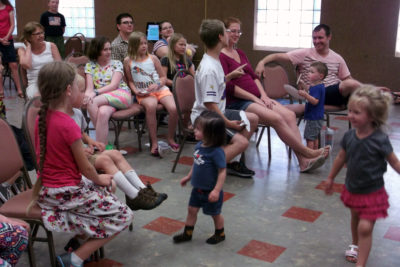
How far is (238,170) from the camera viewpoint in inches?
154

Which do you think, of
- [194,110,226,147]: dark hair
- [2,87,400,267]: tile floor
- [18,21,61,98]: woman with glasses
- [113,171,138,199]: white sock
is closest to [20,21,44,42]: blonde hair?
[18,21,61,98]: woman with glasses

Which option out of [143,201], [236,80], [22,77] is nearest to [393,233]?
[143,201]

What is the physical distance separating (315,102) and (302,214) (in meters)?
1.34

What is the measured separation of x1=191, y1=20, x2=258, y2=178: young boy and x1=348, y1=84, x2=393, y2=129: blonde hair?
53.9 inches

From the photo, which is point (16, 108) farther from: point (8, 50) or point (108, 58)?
point (108, 58)

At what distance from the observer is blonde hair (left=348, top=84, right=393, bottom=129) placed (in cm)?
220

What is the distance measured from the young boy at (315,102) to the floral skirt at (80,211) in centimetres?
234

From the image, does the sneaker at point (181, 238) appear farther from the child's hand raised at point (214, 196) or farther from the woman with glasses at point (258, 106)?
the woman with glasses at point (258, 106)

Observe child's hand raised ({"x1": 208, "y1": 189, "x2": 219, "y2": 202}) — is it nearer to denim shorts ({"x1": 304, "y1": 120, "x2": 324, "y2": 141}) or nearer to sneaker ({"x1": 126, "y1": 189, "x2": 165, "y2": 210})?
sneaker ({"x1": 126, "y1": 189, "x2": 165, "y2": 210})

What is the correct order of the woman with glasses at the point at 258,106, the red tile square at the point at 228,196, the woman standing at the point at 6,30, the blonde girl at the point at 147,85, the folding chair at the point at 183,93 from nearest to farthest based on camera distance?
the red tile square at the point at 228,196 < the woman with glasses at the point at 258,106 < the folding chair at the point at 183,93 < the blonde girl at the point at 147,85 < the woman standing at the point at 6,30

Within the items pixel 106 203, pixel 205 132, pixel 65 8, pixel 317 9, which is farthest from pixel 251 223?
pixel 65 8

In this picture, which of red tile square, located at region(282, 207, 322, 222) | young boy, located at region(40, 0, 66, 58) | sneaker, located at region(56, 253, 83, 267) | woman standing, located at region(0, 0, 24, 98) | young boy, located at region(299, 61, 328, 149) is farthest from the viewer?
young boy, located at region(40, 0, 66, 58)

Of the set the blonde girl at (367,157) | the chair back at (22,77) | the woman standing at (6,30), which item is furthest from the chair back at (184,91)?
the woman standing at (6,30)

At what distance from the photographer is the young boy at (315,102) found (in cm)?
419
